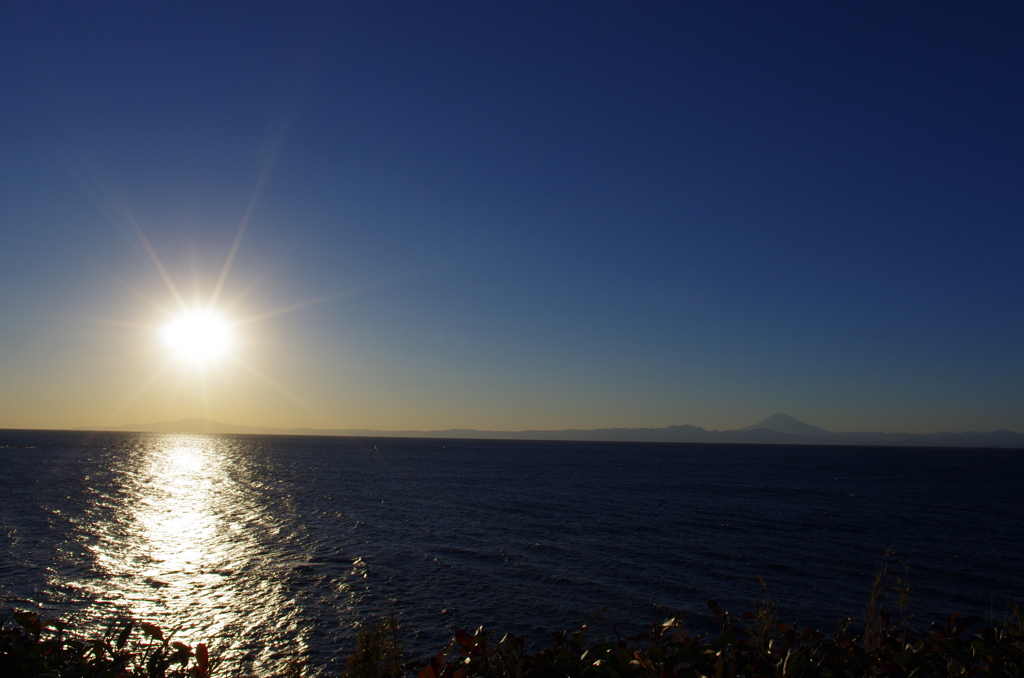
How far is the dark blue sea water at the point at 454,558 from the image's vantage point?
2394 cm

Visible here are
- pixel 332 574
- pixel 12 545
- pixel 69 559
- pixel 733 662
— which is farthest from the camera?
pixel 12 545

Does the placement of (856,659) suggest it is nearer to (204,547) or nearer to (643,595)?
(643,595)

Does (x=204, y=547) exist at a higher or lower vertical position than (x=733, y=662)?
lower

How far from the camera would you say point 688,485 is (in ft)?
278

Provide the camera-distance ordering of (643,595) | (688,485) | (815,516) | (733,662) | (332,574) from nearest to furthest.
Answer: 1. (733,662)
2. (643,595)
3. (332,574)
4. (815,516)
5. (688,485)

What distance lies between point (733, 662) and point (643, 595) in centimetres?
2451

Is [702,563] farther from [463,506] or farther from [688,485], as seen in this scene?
[688,485]

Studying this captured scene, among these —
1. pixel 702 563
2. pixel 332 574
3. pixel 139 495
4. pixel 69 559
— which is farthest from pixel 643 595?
pixel 139 495

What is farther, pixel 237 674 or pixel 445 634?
pixel 445 634

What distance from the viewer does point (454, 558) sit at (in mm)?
33719

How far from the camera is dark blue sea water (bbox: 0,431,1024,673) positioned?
2394 cm

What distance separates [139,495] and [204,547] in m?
35.5

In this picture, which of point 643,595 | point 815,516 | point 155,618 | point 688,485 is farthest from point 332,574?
point 688,485

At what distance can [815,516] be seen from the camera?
2146 inches
